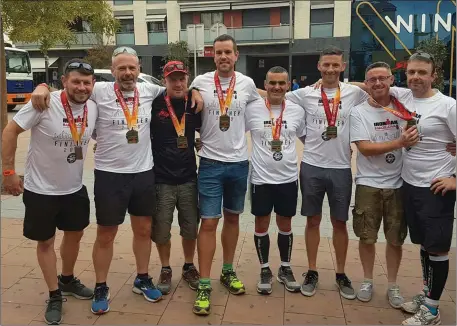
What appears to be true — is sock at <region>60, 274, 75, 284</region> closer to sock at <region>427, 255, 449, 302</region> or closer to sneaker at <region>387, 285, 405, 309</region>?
sneaker at <region>387, 285, 405, 309</region>

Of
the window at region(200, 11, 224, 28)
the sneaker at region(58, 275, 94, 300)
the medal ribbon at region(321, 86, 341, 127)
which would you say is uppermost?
the window at region(200, 11, 224, 28)

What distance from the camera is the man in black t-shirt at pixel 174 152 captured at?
3672 millimetres

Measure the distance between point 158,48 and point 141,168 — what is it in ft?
105

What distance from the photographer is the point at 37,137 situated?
10.8 ft

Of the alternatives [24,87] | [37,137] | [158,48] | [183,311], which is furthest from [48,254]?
[158,48]

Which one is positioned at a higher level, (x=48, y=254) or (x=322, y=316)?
(x=48, y=254)

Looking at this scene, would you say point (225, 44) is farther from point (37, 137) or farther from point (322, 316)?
point (322, 316)

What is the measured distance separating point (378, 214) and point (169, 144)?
191cm

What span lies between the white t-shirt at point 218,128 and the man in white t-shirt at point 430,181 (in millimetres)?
1388

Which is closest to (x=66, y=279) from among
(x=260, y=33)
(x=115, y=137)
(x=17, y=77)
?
(x=115, y=137)

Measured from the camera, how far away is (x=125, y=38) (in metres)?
34.2

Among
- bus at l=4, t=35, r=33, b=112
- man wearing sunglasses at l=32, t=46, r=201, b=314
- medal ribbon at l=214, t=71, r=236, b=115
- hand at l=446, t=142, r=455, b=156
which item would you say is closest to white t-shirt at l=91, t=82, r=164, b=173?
man wearing sunglasses at l=32, t=46, r=201, b=314

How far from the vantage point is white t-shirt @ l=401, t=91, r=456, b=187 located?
327cm

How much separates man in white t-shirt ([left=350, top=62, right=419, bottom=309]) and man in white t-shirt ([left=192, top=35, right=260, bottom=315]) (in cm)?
101
